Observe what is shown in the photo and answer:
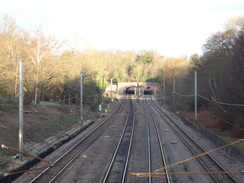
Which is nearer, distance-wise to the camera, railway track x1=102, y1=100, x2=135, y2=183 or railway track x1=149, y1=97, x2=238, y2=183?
railway track x1=149, y1=97, x2=238, y2=183

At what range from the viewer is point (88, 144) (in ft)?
64.2

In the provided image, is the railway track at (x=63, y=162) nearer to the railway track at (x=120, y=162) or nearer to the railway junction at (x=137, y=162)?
the railway junction at (x=137, y=162)

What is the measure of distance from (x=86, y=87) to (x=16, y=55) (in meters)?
13.7

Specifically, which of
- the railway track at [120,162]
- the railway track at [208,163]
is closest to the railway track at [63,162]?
the railway track at [120,162]

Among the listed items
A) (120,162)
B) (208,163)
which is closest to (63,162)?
(120,162)

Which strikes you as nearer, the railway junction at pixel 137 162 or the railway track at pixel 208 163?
the railway track at pixel 208 163

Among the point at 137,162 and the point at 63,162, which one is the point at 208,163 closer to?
the point at 137,162

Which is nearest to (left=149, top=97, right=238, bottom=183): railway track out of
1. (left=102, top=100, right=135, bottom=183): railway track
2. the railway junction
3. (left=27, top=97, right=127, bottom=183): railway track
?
the railway junction

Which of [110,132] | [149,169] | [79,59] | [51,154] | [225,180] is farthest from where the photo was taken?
[79,59]

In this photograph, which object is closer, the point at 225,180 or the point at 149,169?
the point at 225,180

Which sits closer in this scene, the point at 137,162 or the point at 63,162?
the point at 63,162

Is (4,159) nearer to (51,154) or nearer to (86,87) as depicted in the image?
(51,154)

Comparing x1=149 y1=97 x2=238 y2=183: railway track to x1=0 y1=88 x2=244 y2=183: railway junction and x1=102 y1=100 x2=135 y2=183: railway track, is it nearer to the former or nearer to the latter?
x1=0 y1=88 x2=244 y2=183: railway junction

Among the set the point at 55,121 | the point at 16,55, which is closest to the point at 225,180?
the point at 55,121
